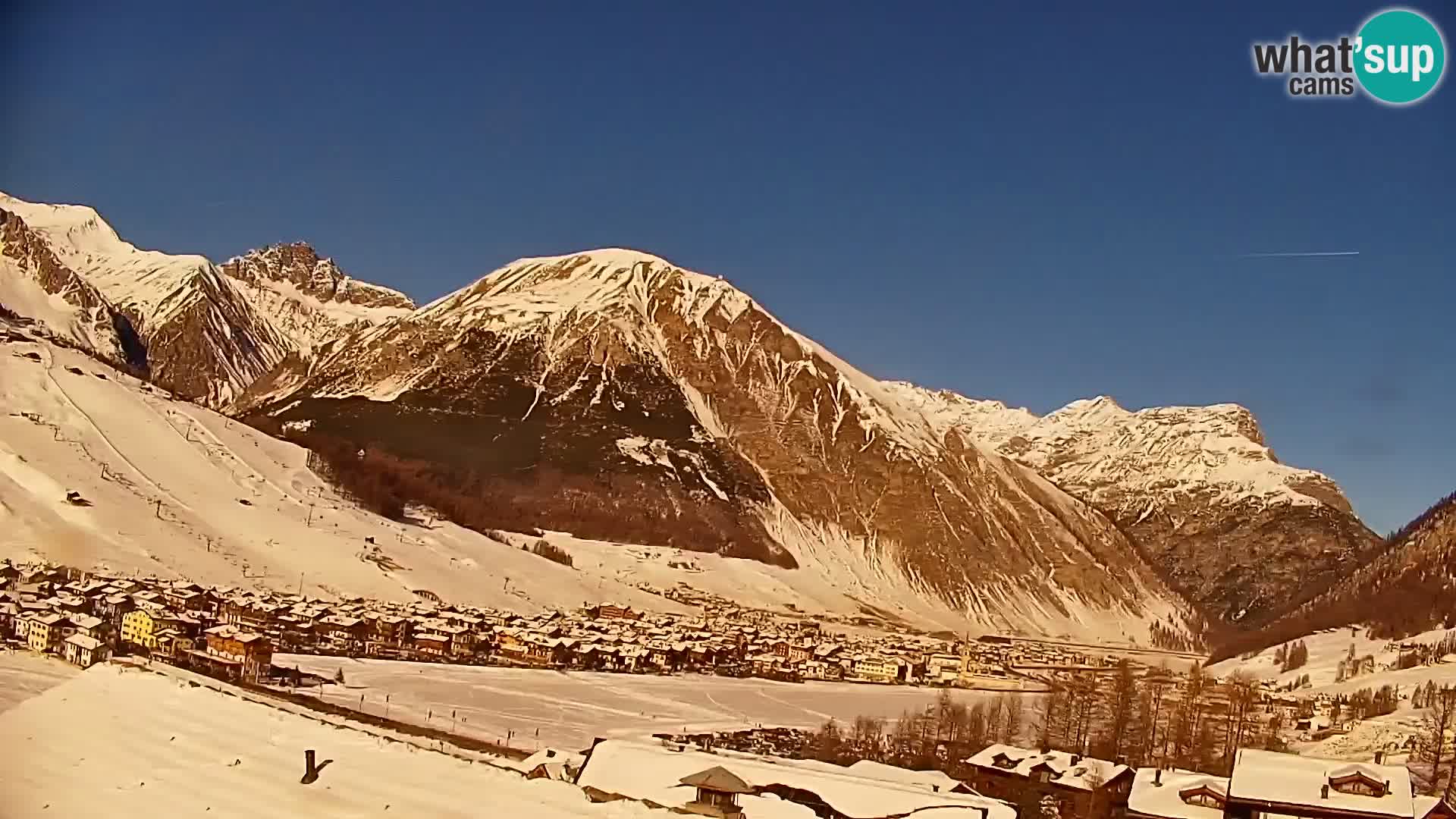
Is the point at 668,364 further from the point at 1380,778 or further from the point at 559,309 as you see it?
the point at 1380,778

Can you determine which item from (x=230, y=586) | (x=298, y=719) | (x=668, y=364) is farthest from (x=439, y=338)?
(x=298, y=719)

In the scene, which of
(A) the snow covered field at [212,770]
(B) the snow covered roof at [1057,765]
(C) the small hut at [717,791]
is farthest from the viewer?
(B) the snow covered roof at [1057,765]

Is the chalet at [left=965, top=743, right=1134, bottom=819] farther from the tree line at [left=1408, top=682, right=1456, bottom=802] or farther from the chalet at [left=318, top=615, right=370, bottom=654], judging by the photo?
the chalet at [left=318, top=615, right=370, bottom=654]

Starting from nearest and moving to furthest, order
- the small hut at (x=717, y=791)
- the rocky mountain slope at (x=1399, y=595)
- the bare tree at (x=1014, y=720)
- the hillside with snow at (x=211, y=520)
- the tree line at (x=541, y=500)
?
the small hut at (x=717, y=791) → the bare tree at (x=1014, y=720) → the hillside with snow at (x=211, y=520) → the rocky mountain slope at (x=1399, y=595) → the tree line at (x=541, y=500)

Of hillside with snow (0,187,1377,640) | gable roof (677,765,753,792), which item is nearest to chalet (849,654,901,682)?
hillside with snow (0,187,1377,640)

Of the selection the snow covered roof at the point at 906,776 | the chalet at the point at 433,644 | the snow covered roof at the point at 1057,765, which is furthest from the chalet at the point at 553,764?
the chalet at the point at 433,644

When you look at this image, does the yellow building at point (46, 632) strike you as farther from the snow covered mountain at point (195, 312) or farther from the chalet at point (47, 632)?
the snow covered mountain at point (195, 312)
